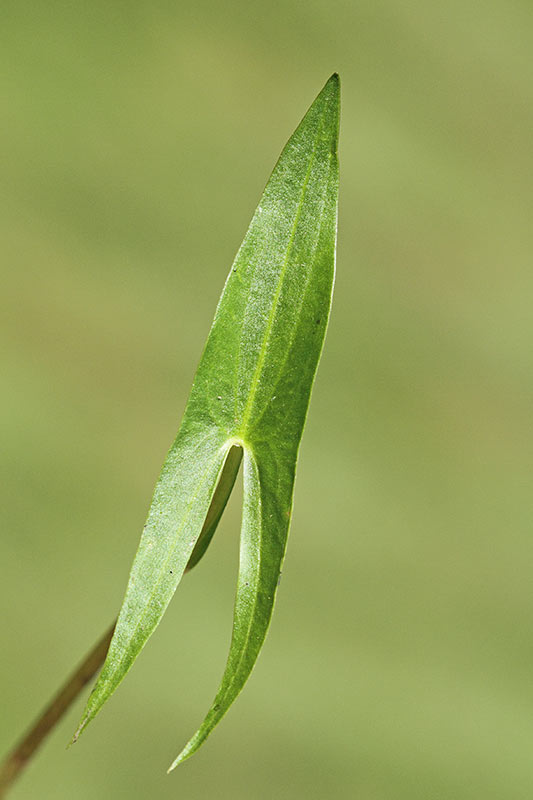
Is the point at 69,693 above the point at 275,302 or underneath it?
underneath

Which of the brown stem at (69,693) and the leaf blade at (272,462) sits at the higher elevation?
the leaf blade at (272,462)

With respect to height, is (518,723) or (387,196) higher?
(387,196)

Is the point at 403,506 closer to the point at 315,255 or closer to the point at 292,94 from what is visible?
the point at 292,94

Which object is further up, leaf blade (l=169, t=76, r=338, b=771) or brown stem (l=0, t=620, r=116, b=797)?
leaf blade (l=169, t=76, r=338, b=771)

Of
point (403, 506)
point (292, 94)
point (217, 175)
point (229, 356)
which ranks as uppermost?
point (292, 94)

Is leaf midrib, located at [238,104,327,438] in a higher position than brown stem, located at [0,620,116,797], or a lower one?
higher

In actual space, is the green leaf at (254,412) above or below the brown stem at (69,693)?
above

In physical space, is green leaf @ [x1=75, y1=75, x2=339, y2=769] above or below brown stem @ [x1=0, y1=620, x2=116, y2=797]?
above

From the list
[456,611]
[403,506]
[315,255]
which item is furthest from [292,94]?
[315,255]
